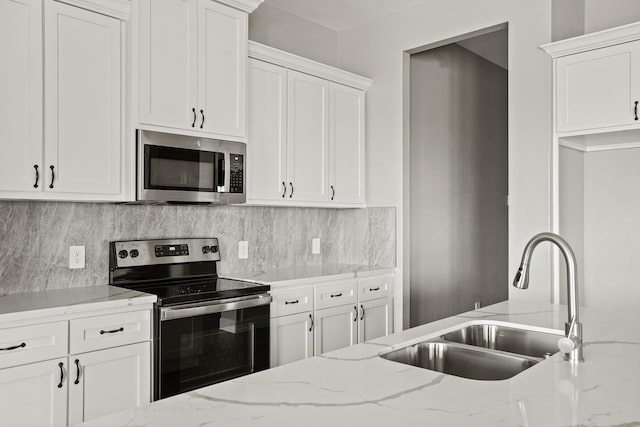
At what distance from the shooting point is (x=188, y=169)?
9.70ft

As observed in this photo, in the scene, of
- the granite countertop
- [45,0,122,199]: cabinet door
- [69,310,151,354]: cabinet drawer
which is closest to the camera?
the granite countertop

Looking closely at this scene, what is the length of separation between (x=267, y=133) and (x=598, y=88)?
→ 6.56 feet

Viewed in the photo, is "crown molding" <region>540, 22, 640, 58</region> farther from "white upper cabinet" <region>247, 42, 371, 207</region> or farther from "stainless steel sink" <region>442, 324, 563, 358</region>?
"stainless steel sink" <region>442, 324, 563, 358</region>

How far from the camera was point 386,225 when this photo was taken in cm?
416

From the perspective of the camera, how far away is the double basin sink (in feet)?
5.35

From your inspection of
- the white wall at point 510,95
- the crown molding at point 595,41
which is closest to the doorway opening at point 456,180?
the white wall at point 510,95

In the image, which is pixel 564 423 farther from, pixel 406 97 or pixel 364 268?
pixel 406 97

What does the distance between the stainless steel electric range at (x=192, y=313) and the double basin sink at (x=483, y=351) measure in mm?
1346

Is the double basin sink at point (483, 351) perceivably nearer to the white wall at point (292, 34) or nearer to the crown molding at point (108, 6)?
the crown molding at point (108, 6)

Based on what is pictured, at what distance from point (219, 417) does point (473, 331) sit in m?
1.25

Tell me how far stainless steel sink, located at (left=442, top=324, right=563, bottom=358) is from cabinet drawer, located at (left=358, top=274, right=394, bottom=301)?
180 centimetres

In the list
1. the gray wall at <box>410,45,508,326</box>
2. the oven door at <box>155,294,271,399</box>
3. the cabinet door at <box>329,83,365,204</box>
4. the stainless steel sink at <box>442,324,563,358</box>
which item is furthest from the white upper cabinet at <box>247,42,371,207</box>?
the stainless steel sink at <box>442,324,563,358</box>

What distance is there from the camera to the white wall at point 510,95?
3.31m

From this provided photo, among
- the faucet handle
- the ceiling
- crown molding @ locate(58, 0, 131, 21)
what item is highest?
the ceiling
